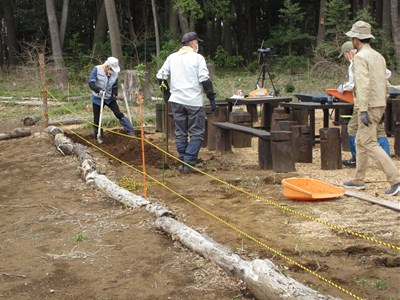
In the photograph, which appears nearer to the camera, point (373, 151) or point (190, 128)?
point (373, 151)

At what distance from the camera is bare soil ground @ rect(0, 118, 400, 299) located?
460 centimetres

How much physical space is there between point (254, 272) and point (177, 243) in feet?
4.29

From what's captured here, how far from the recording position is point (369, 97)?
7.14 meters

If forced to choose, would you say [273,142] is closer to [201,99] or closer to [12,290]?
[201,99]

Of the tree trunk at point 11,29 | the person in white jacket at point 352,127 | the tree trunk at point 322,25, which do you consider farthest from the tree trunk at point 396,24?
the tree trunk at point 11,29

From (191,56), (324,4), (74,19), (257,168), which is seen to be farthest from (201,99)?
(74,19)

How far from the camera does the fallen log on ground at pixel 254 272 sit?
3.95m

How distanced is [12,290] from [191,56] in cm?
498

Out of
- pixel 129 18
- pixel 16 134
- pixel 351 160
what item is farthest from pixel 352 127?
pixel 129 18

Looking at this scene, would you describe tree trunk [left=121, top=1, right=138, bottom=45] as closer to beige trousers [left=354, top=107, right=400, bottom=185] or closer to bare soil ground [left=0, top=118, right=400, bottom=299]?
bare soil ground [left=0, top=118, right=400, bottom=299]

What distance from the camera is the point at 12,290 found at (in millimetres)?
4633

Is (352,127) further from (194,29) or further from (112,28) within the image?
(194,29)

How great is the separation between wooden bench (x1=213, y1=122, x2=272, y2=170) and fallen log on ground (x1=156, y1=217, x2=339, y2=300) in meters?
3.47

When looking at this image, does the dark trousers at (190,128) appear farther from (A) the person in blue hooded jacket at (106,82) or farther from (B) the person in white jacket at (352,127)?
(A) the person in blue hooded jacket at (106,82)
